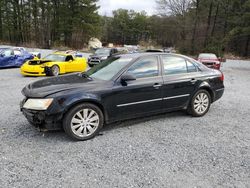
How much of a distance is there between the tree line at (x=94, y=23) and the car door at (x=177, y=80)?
2706cm

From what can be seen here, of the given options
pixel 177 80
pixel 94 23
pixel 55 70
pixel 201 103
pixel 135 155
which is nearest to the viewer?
pixel 135 155

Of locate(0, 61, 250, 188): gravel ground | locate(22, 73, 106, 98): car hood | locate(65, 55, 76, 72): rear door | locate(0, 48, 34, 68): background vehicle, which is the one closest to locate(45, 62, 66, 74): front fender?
locate(65, 55, 76, 72): rear door

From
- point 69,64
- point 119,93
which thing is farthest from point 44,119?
point 69,64

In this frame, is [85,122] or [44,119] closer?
[44,119]

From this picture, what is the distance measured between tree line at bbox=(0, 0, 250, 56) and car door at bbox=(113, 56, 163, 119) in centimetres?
2783

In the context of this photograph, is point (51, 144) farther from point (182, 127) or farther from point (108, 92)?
point (182, 127)

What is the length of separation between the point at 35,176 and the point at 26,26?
144ft

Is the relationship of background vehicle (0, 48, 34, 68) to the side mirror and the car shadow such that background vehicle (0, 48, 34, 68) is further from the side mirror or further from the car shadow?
the side mirror

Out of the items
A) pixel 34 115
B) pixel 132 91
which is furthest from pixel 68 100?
pixel 132 91

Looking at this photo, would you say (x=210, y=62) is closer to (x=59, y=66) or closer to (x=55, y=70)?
(x=59, y=66)

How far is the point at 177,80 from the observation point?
4574mm

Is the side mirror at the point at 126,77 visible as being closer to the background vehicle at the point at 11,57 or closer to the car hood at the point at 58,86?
the car hood at the point at 58,86

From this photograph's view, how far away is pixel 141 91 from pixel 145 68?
0.50m

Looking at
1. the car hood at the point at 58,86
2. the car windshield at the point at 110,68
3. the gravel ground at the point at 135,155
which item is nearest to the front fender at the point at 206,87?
the gravel ground at the point at 135,155
